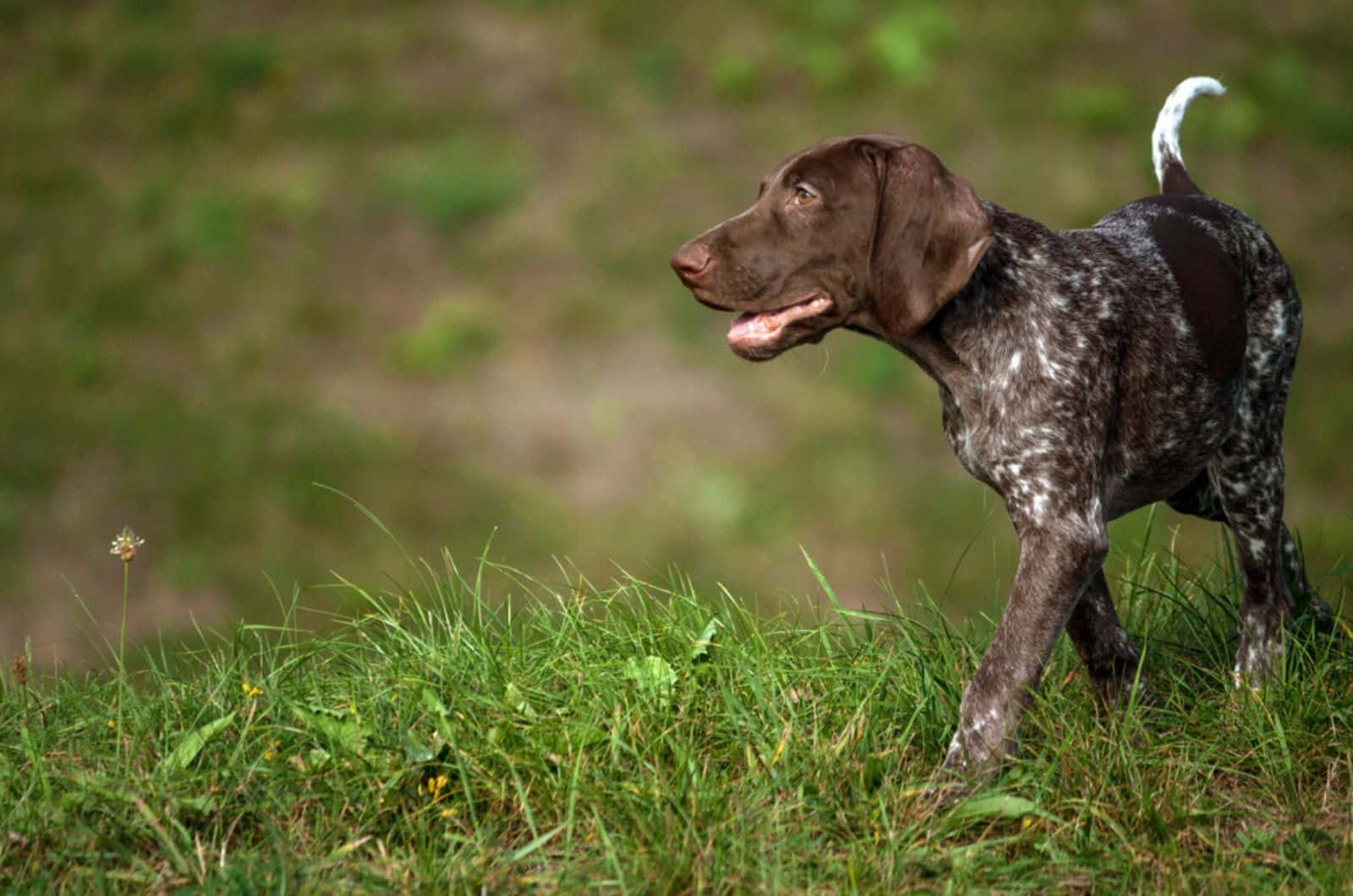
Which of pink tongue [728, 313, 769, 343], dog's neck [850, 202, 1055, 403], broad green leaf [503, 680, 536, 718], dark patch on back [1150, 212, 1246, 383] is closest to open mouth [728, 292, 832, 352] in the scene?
pink tongue [728, 313, 769, 343]

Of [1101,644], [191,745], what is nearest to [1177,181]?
[1101,644]

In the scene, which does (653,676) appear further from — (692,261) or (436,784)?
(692,261)

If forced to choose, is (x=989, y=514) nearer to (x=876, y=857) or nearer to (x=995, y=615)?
(x=995, y=615)

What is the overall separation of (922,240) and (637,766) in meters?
1.64

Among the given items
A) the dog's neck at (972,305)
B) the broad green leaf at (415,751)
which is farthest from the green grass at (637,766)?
the dog's neck at (972,305)

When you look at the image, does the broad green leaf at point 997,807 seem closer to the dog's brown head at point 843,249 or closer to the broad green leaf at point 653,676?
the broad green leaf at point 653,676

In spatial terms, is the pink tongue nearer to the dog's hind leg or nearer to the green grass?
the green grass

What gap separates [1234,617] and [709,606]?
1.93m

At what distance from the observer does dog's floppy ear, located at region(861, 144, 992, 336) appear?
14.2 feet

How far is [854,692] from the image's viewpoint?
4.76 metres

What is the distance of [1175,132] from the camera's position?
18.9 ft

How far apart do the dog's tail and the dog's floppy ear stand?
1.73 metres

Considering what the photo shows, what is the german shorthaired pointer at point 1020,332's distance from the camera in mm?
4387

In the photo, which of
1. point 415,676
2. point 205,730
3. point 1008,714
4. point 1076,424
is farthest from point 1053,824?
point 205,730
